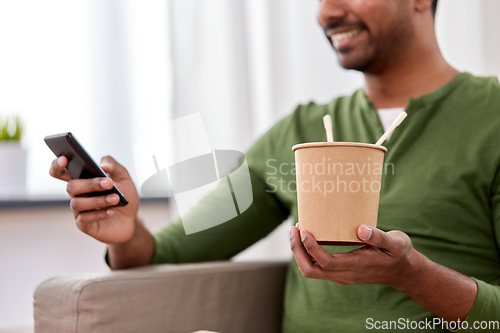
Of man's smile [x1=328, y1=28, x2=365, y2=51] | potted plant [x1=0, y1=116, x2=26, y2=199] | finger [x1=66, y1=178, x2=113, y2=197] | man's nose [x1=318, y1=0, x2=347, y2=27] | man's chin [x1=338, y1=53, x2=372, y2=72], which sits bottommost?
potted plant [x1=0, y1=116, x2=26, y2=199]

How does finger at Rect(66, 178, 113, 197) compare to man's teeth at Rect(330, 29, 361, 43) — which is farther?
man's teeth at Rect(330, 29, 361, 43)

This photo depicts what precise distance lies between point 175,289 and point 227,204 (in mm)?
284

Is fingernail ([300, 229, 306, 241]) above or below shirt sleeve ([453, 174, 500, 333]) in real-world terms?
above

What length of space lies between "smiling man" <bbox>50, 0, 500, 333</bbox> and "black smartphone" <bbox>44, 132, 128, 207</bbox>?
0.02 meters

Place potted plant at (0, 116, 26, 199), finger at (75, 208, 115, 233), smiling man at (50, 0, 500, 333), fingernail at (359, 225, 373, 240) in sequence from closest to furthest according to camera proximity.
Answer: fingernail at (359, 225, 373, 240)
smiling man at (50, 0, 500, 333)
finger at (75, 208, 115, 233)
potted plant at (0, 116, 26, 199)

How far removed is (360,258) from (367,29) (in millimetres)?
592

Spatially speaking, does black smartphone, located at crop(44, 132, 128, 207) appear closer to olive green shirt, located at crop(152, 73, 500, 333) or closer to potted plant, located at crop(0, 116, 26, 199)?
olive green shirt, located at crop(152, 73, 500, 333)

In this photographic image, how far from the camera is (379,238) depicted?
59cm

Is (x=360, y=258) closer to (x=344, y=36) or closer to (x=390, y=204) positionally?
(x=390, y=204)

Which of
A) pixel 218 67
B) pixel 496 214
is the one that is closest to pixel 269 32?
pixel 218 67

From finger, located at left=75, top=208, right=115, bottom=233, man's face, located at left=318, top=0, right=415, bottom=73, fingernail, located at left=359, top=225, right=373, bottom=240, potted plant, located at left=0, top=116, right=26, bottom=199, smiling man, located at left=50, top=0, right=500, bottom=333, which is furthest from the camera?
potted plant, located at left=0, top=116, right=26, bottom=199

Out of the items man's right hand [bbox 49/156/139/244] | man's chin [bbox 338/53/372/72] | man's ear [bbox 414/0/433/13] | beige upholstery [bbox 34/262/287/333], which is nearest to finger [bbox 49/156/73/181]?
man's right hand [bbox 49/156/139/244]

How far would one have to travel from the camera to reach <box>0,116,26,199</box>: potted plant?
1318 millimetres

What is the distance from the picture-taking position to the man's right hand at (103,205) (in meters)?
0.77
